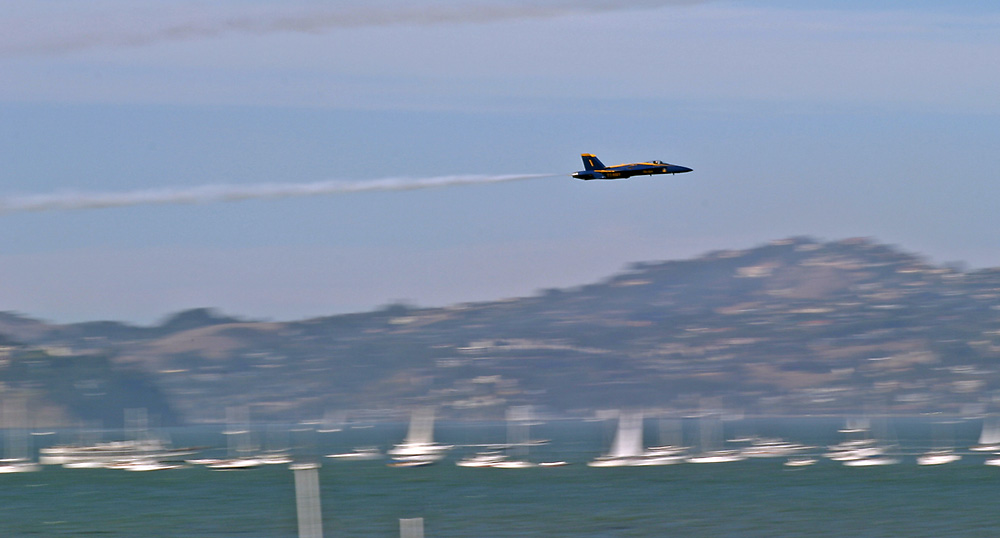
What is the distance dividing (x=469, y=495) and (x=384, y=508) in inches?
749

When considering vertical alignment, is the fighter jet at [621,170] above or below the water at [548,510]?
above

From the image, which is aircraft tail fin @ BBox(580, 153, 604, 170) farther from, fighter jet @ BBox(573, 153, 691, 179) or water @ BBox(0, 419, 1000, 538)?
water @ BBox(0, 419, 1000, 538)

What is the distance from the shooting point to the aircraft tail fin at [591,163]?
4395 inches

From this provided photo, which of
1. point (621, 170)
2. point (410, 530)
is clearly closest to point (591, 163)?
point (621, 170)

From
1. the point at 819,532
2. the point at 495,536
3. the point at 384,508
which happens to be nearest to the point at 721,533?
the point at 819,532

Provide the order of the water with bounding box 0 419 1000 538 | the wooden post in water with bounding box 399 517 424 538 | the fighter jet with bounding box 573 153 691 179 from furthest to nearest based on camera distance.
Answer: the water with bounding box 0 419 1000 538 → the wooden post in water with bounding box 399 517 424 538 → the fighter jet with bounding box 573 153 691 179

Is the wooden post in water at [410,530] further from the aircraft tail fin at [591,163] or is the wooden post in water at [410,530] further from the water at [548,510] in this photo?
the aircraft tail fin at [591,163]

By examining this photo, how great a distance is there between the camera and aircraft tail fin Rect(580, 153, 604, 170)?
111625 millimetres

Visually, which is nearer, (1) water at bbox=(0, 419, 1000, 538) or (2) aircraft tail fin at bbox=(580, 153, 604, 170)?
(2) aircraft tail fin at bbox=(580, 153, 604, 170)

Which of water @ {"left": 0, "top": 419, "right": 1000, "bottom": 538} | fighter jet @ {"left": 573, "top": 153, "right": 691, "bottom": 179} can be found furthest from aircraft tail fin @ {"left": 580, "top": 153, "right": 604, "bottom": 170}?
water @ {"left": 0, "top": 419, "right": 1000, "bottom": 538}

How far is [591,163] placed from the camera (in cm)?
11244

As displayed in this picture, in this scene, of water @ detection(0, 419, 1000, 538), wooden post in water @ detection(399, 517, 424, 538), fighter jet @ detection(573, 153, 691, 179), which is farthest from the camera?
water @ detection(0, 419, 1000, 538)

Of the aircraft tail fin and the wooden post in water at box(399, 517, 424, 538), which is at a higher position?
the aircraft tail fin

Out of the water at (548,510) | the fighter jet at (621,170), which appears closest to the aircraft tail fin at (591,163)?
the fighter jet at (621,170)
